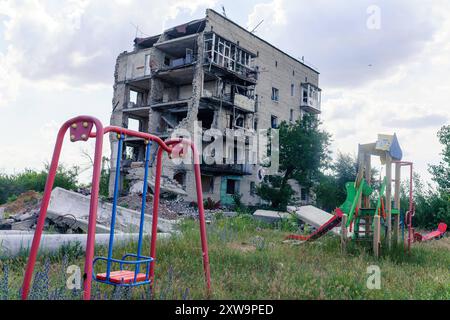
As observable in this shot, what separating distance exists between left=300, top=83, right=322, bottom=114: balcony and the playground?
29366 mm

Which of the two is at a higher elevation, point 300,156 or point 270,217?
point 300,156

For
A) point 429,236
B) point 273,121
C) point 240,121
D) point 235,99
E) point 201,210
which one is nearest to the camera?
point 201,210

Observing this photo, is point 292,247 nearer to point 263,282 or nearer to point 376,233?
point 376,233

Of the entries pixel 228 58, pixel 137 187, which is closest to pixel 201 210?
pixel 137 187

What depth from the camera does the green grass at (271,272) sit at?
172 inches

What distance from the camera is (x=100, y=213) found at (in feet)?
40.3

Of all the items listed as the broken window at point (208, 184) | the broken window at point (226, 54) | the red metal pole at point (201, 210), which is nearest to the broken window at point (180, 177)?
the broken window at point (208, 184)

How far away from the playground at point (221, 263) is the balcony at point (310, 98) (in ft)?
96.3

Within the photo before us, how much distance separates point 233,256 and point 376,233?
2.76 m

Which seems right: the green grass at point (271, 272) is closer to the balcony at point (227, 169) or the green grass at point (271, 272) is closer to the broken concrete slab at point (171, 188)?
the broken concrete slab at point (171, 188)

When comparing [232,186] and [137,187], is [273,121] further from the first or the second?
[137,187]

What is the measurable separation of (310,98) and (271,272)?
34617 millimetres
